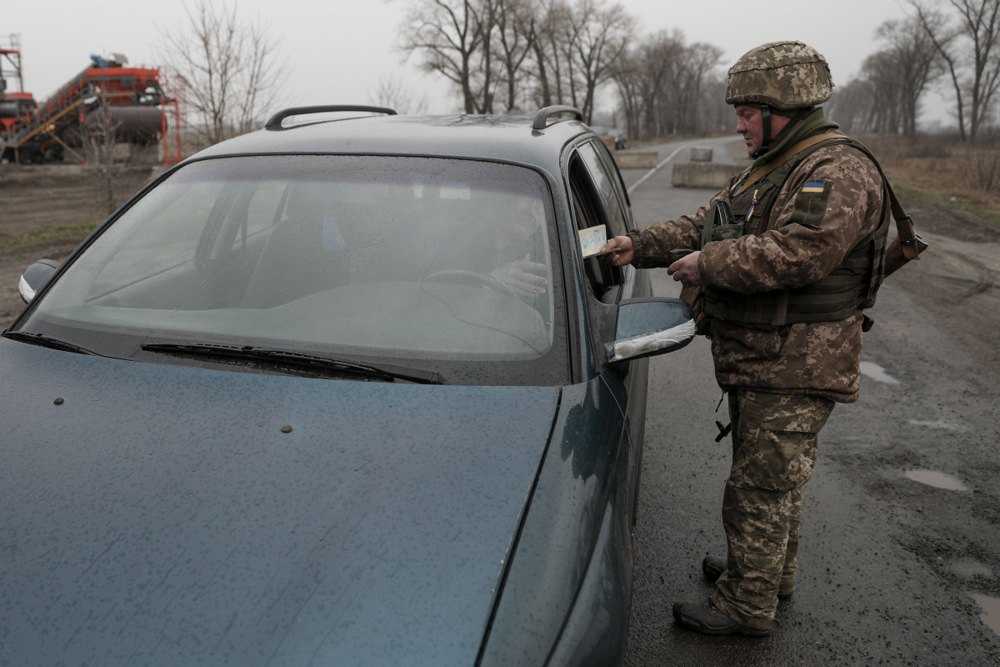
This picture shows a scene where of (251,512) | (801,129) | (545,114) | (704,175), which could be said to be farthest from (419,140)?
(704,175)

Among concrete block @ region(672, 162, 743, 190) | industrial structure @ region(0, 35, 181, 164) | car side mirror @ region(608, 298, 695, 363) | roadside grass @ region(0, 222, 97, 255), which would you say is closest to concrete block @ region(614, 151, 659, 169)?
concrete block @ region(672, 162, 743, 190)

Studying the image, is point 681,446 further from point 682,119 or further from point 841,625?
point 682,119

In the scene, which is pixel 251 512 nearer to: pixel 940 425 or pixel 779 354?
pixel 779 354

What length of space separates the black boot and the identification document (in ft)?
4.12

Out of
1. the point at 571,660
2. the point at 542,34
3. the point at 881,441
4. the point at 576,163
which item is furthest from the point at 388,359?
the point at 542,34

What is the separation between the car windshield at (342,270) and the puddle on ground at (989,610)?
77.0 inches

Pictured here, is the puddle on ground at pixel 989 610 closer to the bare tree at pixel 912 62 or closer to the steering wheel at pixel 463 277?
the steering wheel at pixel 463 277

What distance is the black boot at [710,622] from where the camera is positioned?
264 cm

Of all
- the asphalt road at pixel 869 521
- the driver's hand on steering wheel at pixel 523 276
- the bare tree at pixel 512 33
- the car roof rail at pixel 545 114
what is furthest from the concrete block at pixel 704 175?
the bare tree at pixel 512 33

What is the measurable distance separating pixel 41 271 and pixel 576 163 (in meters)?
1.92

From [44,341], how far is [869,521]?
3260 mm

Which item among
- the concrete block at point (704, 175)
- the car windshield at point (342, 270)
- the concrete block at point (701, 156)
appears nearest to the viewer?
the car windshield at point (342, 270)

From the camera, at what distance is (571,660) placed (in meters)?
1.39

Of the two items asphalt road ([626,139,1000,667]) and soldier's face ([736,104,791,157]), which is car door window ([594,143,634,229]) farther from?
soldier's face ([736,104,791,157])
